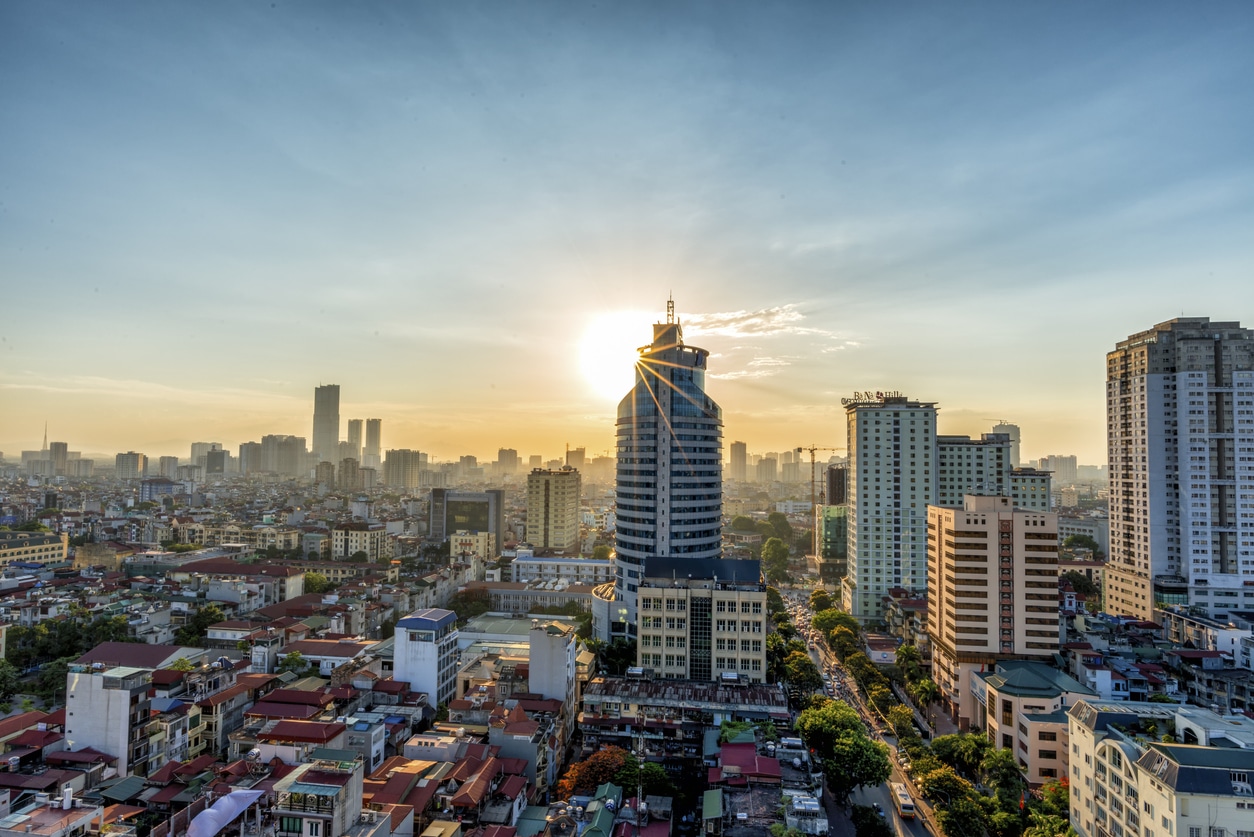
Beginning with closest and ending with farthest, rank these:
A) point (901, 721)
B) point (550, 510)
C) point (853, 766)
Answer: point (853, 766)
point (901, 721)
point (550, 510)

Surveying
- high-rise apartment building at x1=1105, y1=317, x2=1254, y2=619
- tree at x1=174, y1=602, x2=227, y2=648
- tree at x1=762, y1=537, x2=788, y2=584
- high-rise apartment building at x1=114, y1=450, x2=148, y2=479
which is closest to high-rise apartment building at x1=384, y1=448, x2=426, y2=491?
high-rise apartment building at x1=114, y1=450, x2=148, y2=479

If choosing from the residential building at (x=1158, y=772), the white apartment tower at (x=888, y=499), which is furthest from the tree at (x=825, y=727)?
the white apartment tower at (x=888, y=499)

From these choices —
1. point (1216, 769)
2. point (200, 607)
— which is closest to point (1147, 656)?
point (1216, 769)

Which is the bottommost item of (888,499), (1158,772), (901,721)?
(901,721)

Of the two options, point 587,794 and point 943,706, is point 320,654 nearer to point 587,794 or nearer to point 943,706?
point 587,794

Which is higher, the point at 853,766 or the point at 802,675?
the point at 802,675

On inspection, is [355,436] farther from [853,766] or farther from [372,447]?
[853,766]

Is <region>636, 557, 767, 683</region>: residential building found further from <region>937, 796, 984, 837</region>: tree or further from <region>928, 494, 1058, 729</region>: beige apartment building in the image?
<region>937, 796, 984, 837</region>: tree

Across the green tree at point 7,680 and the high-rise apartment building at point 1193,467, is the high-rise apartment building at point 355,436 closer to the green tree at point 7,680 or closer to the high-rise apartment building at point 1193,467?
the green tree at point 7,680

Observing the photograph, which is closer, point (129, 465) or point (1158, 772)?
point (1158, 772)

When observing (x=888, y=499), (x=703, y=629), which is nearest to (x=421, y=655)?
(x=703, y=629)
